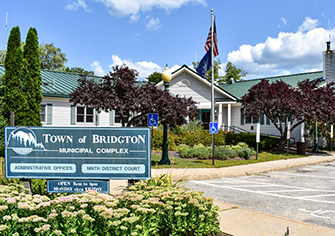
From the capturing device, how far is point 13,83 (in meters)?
17.3

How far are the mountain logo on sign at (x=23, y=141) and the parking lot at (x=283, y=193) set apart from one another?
15.9 feet

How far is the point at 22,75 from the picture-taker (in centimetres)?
1769

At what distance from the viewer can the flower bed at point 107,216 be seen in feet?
11.8

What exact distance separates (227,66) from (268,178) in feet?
138

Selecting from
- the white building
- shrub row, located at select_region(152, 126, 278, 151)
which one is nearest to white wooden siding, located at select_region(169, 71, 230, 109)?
the white building

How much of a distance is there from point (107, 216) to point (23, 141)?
2.86 metres

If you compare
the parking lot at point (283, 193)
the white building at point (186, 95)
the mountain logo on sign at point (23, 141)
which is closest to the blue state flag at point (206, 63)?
the white building at point (186, 95)

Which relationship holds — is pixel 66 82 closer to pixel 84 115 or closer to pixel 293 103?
pixel 84 115

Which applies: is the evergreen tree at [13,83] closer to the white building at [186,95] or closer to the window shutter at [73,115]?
the white building at [186,95]

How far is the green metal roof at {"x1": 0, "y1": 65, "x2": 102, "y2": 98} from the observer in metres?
23.1

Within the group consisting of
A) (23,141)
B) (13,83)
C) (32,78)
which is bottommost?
(23,141)

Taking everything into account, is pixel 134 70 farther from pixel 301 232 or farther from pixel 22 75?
pixel 301 232

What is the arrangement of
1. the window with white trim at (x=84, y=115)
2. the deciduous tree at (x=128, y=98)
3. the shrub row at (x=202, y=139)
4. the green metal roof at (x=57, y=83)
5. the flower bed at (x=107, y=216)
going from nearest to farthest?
1. the flower bed at (x=107, y=216)
2. the deciduous tree at (x=128, y=98)
3. the shrub row at (x=202, y=139)
4. the green metal roof at (x=57, y=83)
5. the window with white trim at (x=84, y=115)

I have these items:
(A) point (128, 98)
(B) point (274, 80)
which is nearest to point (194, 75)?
(B) point (274, 80)
